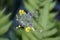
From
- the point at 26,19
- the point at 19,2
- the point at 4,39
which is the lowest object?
the point at 4,39

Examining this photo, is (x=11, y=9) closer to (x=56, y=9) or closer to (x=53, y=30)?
(x=56, y=9)

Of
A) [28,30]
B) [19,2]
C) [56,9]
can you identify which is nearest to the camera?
[28,30]

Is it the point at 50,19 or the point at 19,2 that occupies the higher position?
the point at 19,2

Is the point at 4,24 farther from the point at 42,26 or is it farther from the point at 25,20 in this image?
the point at 42,26

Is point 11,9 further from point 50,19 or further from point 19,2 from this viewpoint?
point 50,19

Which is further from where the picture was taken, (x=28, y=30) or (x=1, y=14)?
(x=1, y=14)

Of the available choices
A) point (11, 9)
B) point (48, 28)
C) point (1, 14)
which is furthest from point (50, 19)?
point (11, 9)

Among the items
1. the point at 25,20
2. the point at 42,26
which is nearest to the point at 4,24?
the point at 25,20

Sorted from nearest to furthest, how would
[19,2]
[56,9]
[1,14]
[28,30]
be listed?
1. [28,30]
2. [1,14]
3. [56,9]
4. [19,2]

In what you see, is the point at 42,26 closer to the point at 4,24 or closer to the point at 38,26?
the point at 38,26

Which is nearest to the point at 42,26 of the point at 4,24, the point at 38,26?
the point at 38,26
